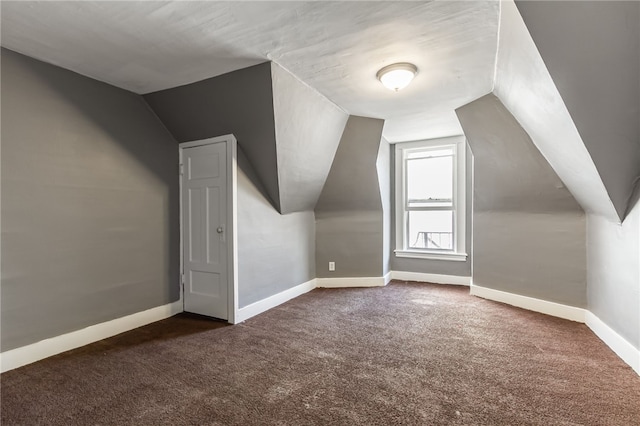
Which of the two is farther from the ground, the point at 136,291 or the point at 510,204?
the point at 510,204

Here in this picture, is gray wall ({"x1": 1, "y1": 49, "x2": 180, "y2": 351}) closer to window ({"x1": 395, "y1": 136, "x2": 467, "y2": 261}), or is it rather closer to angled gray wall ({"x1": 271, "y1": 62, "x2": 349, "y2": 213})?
angled gray wall ({"x1": 271, "y1": 62, "x2": 349, "y2": 213})

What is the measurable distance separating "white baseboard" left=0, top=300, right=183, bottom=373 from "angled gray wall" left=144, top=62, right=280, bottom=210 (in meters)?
1.72

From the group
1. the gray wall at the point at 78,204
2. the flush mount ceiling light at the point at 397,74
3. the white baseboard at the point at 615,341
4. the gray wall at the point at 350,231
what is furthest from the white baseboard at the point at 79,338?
the white baseboard at the point at 615,341

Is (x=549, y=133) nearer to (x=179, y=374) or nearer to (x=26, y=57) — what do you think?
(x=179, y=374)

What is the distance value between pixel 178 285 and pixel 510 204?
381 centimetres

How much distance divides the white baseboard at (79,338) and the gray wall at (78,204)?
0.05 m

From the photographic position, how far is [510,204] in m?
3.56

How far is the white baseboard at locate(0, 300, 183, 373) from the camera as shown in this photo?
2176mm

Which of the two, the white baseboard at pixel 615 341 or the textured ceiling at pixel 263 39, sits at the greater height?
the textured ceiling at pixel 263 39

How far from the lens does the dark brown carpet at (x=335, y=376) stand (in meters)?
1.68

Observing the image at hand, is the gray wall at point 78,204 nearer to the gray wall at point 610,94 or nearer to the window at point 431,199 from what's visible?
the gray wall at point 610,94

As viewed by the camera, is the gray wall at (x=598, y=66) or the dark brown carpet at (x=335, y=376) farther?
the dark brown carpet at (x=335, y=376)

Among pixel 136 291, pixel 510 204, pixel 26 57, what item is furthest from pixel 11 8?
pixel 510 204

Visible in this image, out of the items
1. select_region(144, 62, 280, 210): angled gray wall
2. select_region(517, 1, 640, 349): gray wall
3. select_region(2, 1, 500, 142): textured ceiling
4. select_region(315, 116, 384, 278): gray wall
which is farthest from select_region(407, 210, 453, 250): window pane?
select_region(144, 62, 280, 210): angled gray wall
